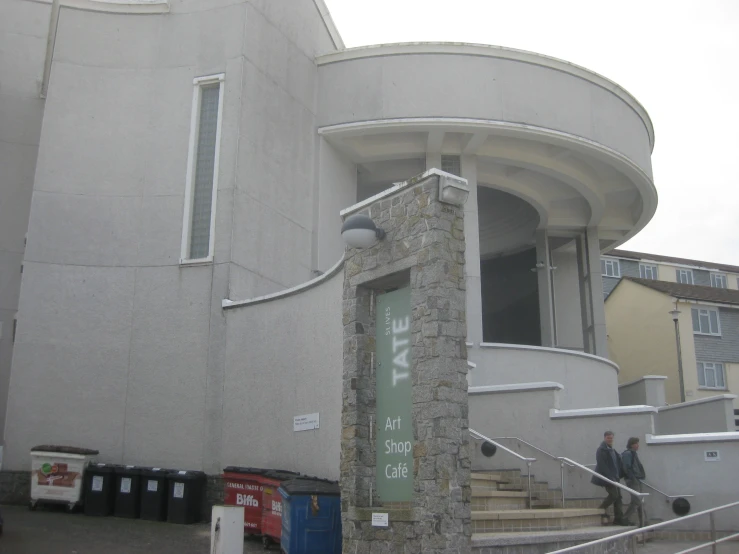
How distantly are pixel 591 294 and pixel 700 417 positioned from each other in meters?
6.34

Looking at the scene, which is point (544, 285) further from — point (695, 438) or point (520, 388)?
point (695, 438)

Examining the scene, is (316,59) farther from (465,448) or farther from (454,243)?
(465,448)

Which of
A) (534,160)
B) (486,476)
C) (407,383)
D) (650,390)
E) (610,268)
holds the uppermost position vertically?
(610,268)

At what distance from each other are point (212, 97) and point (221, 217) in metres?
2.83

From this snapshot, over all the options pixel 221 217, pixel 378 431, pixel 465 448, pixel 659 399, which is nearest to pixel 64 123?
pixel 221 217

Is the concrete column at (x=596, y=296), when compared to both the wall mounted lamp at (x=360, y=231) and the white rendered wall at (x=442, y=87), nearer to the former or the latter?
the white rendered wall at (x=442, y=87)

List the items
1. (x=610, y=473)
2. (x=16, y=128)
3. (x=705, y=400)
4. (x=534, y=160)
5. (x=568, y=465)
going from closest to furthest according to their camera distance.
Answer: (x=610, y=473) → (x=568, y=465) → (x=705, y=400) → (x=16, y=128) → (x=534, y=160)

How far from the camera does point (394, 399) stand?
9.48 metres

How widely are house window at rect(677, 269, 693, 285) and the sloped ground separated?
3887cm

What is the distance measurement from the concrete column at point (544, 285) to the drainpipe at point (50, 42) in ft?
46.9

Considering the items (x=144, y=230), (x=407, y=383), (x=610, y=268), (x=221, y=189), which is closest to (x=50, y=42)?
(x=144, y=230)

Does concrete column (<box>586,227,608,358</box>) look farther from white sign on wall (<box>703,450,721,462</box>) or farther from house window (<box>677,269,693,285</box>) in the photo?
house window (<box>677,269,693,285</box>)

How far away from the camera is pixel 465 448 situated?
8758mm

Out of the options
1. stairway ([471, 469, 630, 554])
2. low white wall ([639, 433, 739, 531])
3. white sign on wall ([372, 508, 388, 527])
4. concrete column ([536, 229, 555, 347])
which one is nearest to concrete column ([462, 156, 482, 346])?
concrete column ([536, 229, 555, 347])
